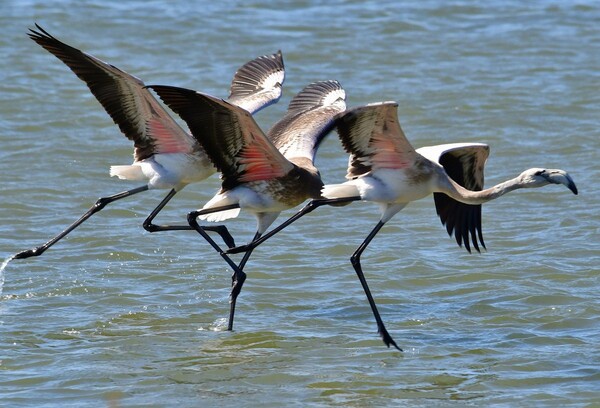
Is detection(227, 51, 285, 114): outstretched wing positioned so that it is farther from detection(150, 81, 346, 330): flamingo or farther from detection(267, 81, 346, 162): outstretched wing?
detection(150, 81, 346, 330): flamingo

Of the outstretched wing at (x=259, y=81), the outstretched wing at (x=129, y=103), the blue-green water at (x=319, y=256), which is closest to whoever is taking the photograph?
the blue-green water at (x=319, y=256)

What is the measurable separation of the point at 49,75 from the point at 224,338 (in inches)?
440

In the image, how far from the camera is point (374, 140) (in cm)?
1112

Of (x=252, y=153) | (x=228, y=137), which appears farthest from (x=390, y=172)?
(x=228, y=137)

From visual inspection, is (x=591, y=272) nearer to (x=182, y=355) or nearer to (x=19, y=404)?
(x=182, y=355)

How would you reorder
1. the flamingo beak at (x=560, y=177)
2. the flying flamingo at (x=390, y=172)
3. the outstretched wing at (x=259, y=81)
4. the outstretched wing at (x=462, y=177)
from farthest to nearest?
the outstretched wing at (x=259, y=81), the outstretched wing at (x=462, y=177), the flying flamingo at (x=390, y=172), the flamingo beak at (x=560, y=177)

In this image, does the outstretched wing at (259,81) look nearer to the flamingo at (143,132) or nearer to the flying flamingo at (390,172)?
the flamingo at (143,132)

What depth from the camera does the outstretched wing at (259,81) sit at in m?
13.6

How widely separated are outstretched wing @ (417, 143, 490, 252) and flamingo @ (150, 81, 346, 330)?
115 cm

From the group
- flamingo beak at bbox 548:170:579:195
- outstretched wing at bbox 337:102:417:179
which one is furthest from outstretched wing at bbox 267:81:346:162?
flamingo beak at bbox 548:170:579:195

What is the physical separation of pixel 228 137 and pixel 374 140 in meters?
1.33

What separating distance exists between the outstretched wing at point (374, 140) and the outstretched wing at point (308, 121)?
0.71 m

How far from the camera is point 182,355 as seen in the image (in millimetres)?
10664

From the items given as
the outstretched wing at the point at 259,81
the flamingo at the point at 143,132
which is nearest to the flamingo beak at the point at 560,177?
the flamingo at the point at 143,132
